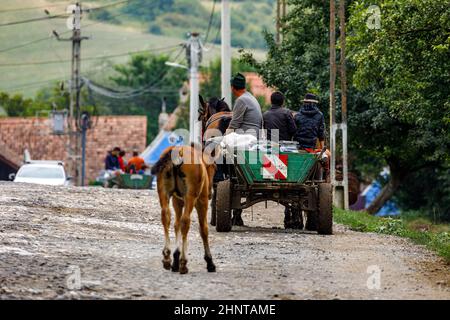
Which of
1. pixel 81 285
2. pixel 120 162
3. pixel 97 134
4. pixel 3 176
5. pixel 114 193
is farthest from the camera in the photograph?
pixel 97 134

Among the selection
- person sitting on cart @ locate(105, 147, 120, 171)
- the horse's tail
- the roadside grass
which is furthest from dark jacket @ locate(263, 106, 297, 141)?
person sitting on cart @ locate(105, 147, 120, 171)

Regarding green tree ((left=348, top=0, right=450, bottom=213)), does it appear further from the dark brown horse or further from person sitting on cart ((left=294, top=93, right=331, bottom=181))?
A: the dark brown horse

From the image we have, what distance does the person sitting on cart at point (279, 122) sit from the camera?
21547 mm

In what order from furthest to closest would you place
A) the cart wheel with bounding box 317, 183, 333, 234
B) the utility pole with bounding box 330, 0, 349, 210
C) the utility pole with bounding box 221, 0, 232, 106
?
1. the utility pole with bounding box 221, 0, 232, 106
2. the utility pole with bounding box 330, 0, 349, 210
3. the cart wheel with bounding box 317, 183, 333, 234

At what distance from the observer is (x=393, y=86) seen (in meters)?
32.2

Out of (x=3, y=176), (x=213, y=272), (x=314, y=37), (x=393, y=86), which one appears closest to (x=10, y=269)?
(x=213, y=272)

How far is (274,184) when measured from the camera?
2075 cm

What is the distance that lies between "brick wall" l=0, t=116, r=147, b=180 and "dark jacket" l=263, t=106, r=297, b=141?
218 ft

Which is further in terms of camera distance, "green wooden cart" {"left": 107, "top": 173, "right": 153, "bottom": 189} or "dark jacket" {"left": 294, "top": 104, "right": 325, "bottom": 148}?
"green wooden cart" {"left": 107, "top": 173, "right": 153, "bottom": 189}

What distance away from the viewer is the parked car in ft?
148

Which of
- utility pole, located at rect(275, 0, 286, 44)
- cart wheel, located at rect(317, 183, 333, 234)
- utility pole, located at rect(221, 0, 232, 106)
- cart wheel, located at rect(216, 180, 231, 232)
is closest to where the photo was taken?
cart wheel, located at rect(216, 180, 231, 232)

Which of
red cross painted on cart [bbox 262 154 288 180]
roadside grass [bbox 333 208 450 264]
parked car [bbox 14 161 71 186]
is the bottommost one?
roadside grass [bbox 333 208 450 264]
